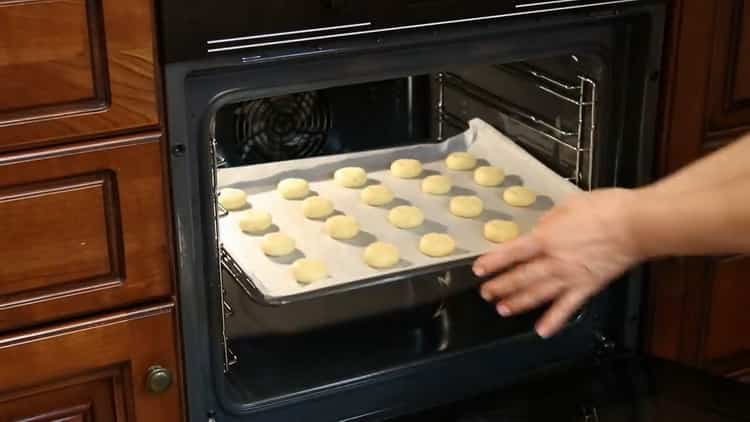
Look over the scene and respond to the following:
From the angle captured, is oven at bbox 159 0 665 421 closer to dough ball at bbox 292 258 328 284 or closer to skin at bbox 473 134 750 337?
dough ball at bbox 292 258 328 284

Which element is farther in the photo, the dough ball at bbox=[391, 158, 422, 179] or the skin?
the dough ball at bbox=[391, 158, 422, 179]

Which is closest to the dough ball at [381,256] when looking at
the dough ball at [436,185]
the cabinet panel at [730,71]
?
the dough ball at [436,185]

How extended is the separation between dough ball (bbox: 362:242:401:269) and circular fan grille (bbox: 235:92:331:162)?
0.69 feet

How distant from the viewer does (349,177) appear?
1.65 metres

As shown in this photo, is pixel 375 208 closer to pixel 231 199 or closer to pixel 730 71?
pixel 231 199

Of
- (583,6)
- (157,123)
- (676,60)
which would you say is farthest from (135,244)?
(676,60)

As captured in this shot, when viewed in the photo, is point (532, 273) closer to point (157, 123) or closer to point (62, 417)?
point (157, 123)

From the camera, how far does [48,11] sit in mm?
1005

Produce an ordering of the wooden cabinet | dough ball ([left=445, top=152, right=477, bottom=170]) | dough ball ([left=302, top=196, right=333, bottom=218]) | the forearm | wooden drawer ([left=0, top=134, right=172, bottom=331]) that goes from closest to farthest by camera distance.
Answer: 1. the forearm
2. wooden drawer ([left=0, top=134, right=172, bottom=331])
3. the wooden cabinet
4. dough ball ([left=302, top=196, right=333, bottom=218])
5. dough ball ([left=445, top=152, right=477, bottom=170])

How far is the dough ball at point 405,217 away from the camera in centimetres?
157

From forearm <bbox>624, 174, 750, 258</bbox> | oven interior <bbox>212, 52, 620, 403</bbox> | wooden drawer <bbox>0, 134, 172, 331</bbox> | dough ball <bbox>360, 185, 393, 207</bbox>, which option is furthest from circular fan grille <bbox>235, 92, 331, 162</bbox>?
forearm <bbox>624, 174, 750, 258</bbox>

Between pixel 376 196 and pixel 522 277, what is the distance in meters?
0.56

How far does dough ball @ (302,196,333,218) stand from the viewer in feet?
5.20

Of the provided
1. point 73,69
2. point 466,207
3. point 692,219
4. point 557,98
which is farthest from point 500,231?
point 73,69
